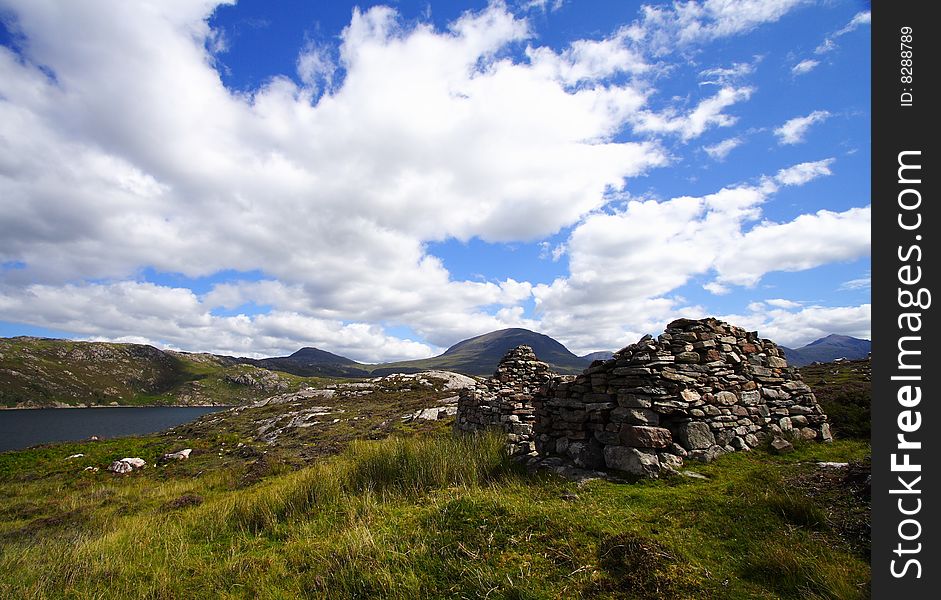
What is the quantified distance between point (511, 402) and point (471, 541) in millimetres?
9305

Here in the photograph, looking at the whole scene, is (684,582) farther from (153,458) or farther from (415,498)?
(153,458)

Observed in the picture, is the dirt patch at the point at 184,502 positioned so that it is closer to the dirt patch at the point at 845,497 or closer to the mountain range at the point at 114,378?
the dirt patch at the point at 845,497

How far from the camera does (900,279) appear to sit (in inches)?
166

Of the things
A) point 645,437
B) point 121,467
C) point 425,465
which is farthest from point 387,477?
point 121,467

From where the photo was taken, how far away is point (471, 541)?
5398mm

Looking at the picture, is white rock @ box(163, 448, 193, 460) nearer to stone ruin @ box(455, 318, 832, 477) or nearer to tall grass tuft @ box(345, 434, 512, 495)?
tall grass tuft @ box(345, 434, 512, 495)

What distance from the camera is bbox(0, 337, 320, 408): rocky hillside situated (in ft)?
428

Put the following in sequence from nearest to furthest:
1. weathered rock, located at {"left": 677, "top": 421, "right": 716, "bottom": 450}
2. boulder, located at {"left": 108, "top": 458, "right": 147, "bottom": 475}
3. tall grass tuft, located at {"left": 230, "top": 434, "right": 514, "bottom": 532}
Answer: weathered rock, located at {"left": 677, "top": 421, "right": 716, "bottom": 450}, tall grass tuft, located at {"left": 230, "top": 434, "right": 514, "bottom": 532}, boulder, located at {"left": 108, "top": 458, "right": 147, "bottom": 475}

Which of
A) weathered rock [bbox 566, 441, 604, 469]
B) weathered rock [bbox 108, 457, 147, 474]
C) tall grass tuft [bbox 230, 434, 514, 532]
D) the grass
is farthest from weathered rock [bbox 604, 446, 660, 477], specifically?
weathered rock [bbox 108, 457, 147, 474]

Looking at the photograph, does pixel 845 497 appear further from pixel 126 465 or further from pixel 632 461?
pixel 126 465

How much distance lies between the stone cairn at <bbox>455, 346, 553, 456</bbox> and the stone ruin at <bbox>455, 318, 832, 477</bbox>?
30.3 inches

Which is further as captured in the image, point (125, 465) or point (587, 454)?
point (125, 465)

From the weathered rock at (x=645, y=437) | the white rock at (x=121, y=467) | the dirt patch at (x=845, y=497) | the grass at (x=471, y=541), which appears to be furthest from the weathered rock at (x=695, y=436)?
the white rock at (x=121, y=467)

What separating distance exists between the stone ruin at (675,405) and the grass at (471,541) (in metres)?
0.72
